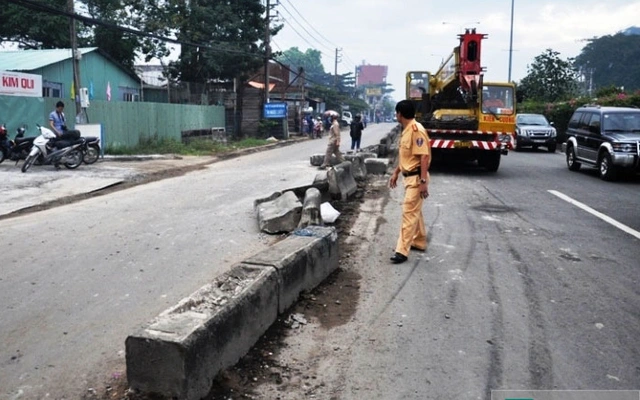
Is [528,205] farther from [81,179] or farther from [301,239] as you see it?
[81,179]

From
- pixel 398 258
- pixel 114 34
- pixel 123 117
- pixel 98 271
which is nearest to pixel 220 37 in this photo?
pixel 114 34

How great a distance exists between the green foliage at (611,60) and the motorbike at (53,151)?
56.5 meters

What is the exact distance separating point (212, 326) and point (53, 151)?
1272 cm

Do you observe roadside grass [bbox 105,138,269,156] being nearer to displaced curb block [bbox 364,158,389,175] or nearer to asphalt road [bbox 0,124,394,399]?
displaced curb block [bbox 364,158,389,175]

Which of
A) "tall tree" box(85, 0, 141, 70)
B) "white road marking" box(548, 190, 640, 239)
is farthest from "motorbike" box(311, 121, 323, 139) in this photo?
"white road marking" box(548, 190, 640, 239)

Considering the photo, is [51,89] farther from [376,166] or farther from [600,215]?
[600,215]

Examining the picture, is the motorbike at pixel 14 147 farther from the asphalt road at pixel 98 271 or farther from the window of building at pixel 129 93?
the window of building at pixel 129 93

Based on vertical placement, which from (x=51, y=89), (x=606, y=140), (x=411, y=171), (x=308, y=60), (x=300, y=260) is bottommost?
(x=300, y=260)

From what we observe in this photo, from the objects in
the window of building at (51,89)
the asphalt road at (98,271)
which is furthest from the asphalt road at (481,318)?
the window of building at (51,89)

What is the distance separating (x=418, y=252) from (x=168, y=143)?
18250 millimetres

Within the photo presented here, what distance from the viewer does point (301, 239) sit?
19.0 ft

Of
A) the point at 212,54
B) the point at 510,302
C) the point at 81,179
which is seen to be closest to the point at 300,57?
the point at 212,54

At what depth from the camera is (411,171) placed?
6547 millimetres

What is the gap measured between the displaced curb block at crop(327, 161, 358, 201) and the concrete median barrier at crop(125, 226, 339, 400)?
5.53m
